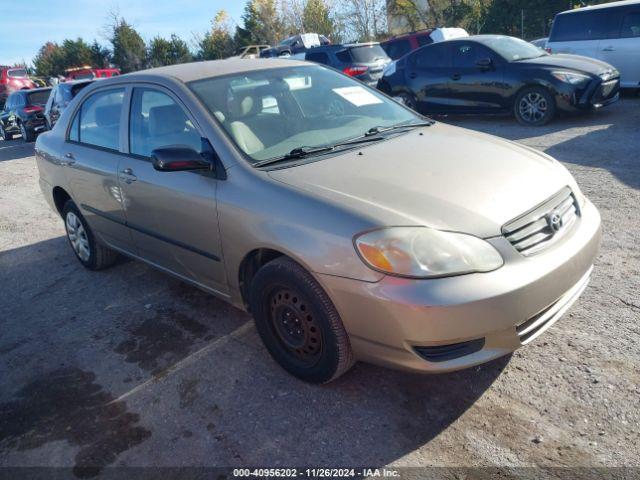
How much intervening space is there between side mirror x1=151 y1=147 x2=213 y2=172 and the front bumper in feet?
3.49

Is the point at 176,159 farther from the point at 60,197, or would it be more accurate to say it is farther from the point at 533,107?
the point at 533,107

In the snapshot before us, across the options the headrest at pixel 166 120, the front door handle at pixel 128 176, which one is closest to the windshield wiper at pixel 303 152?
the headrest at pixel 166 120

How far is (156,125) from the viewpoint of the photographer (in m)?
3.62

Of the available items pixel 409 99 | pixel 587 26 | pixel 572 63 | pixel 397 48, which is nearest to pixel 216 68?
pixel 572 63

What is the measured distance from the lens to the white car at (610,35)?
988cm

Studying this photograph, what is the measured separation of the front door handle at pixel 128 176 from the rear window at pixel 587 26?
9.97 meters

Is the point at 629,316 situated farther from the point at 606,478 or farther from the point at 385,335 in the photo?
the point at 385,335

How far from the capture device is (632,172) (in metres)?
5.85

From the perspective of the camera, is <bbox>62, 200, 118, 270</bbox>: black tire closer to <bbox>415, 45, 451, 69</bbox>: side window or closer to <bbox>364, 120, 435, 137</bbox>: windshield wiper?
<bbox>364, 120, 435, 137</bbox>: windshield wiper

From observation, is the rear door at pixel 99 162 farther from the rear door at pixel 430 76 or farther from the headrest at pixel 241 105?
the rear door at pixel 430 76

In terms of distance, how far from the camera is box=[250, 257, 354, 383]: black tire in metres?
2.60

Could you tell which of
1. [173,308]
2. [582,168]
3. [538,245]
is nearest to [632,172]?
[582,168]

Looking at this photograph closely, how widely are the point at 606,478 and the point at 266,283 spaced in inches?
68.8

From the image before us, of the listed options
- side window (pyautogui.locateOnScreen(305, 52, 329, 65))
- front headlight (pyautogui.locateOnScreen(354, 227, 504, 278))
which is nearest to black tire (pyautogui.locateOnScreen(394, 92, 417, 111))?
side window (pyautogui.locateOnScreen(305, 52, 329, 65))
